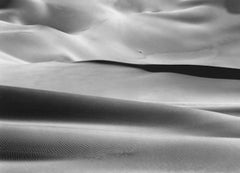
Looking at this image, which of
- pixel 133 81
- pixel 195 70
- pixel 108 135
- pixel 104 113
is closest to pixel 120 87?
pixel 133 81

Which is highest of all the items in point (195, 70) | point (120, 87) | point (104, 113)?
point (195, 70)

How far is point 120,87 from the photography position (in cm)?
225

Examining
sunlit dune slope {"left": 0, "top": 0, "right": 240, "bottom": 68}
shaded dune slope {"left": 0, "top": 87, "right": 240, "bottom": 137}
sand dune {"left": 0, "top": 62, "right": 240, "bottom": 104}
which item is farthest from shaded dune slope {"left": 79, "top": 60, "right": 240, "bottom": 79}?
shaded dune slope {"left": 0, "top": 87, "right": 240, "bottom": 137}

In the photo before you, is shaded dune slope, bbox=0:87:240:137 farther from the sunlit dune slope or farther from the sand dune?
the sunlit dune slope

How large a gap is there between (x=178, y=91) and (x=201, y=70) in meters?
0.49

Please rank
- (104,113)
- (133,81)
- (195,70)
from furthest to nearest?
(195,70) → (133,81) → (104,113)

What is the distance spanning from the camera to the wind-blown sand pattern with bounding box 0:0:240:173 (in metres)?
1.04

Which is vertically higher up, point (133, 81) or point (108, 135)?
point (133, 81)

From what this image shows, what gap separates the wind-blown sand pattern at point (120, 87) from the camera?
1.04 m

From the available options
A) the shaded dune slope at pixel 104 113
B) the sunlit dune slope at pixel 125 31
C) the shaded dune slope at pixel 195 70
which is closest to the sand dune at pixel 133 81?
the shaded dune slope at pixel 195 70

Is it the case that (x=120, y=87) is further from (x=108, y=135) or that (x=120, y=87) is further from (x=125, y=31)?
(x=125, y=31)

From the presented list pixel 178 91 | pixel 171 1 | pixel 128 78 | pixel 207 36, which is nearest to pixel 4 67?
pixel 128 78

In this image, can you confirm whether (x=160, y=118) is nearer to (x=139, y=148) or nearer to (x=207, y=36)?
(x=139, y=148)

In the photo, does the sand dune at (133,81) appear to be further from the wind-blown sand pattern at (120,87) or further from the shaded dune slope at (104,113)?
the shaded dune slope at (104,113)
